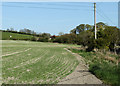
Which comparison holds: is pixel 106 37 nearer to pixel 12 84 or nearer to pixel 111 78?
pixel 111 78

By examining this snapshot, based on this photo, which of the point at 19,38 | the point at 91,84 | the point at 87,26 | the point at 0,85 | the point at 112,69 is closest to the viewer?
the point at 0,85

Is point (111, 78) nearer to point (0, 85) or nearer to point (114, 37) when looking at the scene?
point (0, 85)

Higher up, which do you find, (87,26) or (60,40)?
(87,26)

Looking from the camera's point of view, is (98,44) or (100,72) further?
(98,44)

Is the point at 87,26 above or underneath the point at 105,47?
above

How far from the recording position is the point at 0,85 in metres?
7.55

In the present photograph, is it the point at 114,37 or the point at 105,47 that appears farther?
the point at 114,37

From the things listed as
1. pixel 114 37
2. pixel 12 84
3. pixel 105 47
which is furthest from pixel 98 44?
pixel 12 84

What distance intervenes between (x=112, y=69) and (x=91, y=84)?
209 centimetres

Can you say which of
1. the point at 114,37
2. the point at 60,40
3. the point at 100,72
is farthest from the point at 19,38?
the point at 100,72

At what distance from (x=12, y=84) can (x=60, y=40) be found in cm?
7503

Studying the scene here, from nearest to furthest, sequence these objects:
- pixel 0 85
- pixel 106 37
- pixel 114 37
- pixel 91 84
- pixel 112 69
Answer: pixel 0 85, pixel 91 84, pixel 112 69, pixel 106 37, pixel 114 37

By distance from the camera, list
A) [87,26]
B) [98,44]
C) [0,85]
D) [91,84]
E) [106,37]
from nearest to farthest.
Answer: [0,85] → [91,84] → [98,44] → [106,37] → [87,26]

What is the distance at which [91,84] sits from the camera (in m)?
8.57
